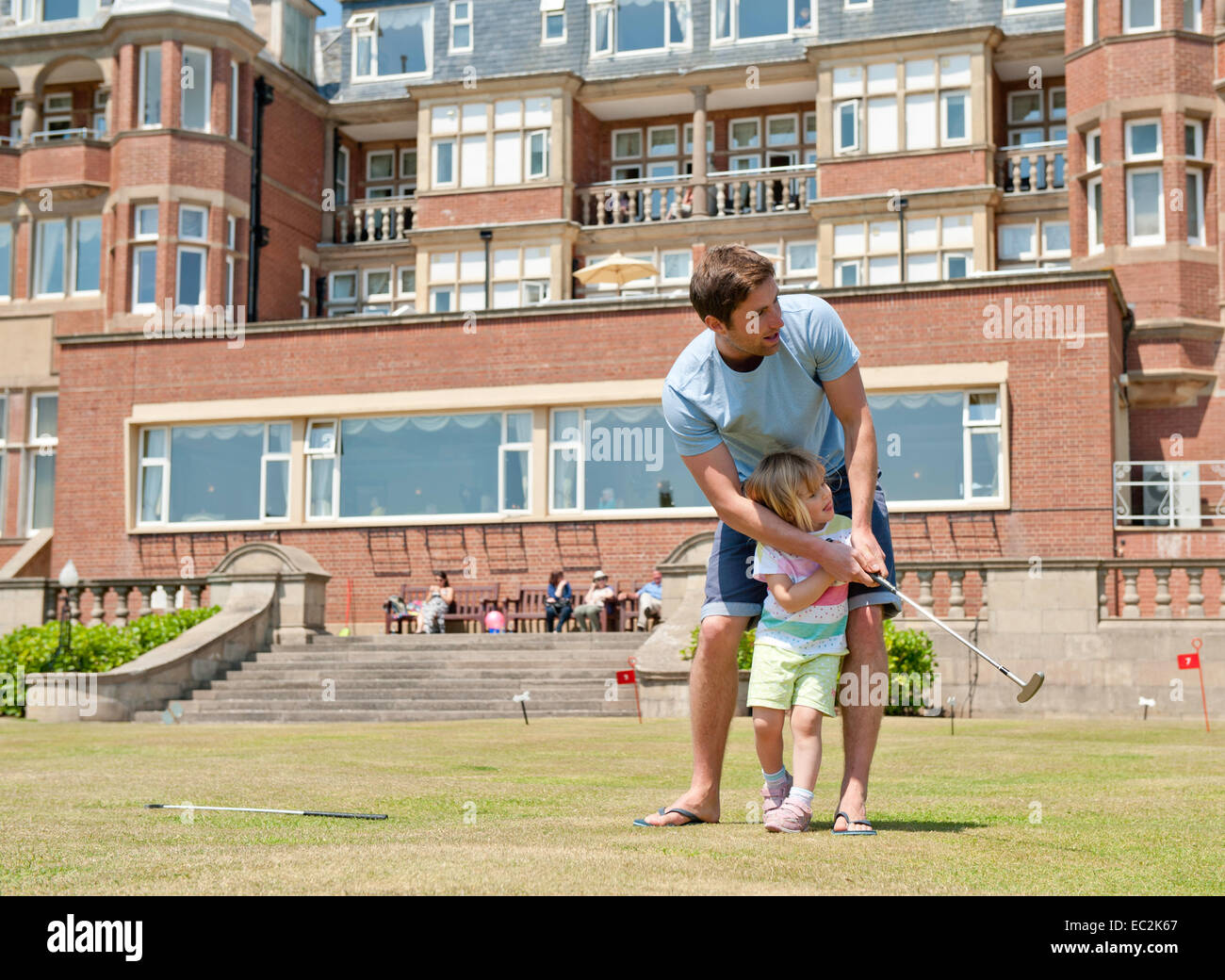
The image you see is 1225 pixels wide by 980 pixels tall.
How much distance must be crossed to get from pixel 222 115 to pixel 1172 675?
2369 centimetres

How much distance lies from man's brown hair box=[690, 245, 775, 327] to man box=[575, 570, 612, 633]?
19.3 metres

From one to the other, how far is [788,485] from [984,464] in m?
21.1

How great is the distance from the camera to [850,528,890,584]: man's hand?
5668 millimetres

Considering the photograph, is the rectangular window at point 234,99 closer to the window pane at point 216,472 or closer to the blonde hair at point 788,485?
the window pane at point 216,472

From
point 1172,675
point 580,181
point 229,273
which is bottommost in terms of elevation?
point 1172,675

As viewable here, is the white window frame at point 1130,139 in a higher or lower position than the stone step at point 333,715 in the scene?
higher

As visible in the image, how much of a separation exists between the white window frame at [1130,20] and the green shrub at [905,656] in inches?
631

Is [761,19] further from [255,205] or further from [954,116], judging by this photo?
[255,205]

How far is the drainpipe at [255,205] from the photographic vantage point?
119ft

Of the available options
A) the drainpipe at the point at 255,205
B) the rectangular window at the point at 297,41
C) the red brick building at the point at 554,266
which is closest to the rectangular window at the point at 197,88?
the red brick building at the point at 554,266

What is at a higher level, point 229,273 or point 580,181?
point 580,181
